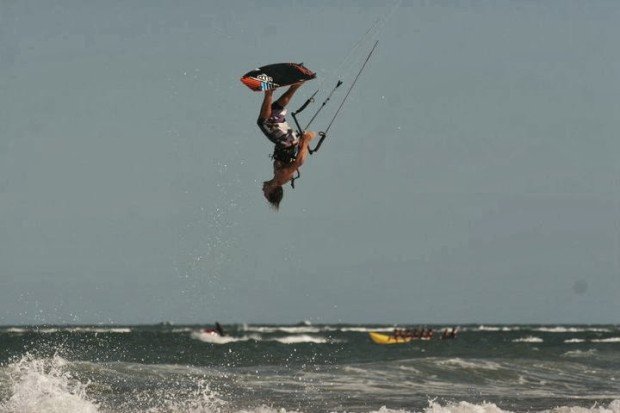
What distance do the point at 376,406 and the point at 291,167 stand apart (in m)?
9.77

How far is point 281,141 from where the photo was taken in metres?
11.9

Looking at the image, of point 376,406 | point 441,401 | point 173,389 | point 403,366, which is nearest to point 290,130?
point 376,406

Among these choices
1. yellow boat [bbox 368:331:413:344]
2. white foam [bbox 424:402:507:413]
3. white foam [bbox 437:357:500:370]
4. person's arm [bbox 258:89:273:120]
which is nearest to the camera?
person's arm [bbox 258:89:273:120]

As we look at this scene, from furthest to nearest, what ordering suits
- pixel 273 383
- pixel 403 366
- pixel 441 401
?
1. pixel 403 366
2. pixel 273 383
3. pixel 441 401

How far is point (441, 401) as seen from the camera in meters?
22.1

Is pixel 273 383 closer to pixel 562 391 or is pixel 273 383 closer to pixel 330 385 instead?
pixel 330 385

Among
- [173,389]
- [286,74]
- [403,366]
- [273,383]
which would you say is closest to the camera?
[286,74]

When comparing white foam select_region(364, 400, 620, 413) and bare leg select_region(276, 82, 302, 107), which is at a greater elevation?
bare leg select_region(276, 82, 302, 107)

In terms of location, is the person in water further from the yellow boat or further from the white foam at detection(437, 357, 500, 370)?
the yellow boat

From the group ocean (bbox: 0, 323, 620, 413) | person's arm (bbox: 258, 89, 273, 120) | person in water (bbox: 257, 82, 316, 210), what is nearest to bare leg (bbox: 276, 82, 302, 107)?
person in water (bbox: 257, 82, 316, 210)

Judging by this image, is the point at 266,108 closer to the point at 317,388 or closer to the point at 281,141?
the point at 281,141

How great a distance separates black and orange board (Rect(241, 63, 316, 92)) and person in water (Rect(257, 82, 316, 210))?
0.73ft

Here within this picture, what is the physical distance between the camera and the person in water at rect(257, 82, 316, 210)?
11.8 meters

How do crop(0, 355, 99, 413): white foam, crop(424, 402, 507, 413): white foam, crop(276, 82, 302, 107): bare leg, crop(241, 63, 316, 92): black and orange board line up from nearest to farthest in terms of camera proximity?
crop(241, 63, 316, 92): black and orange board, crop(276, 82, 302, 107): bare leg, crop(0, 355, 99, 413): white foam, crop(424, 402, 507, 413): white foam
